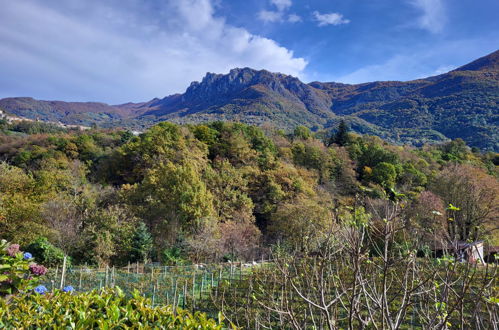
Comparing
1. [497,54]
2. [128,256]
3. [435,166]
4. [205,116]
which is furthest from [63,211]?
[497,54]

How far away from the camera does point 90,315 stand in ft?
7.06

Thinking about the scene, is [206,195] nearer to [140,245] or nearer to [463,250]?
[140,245]

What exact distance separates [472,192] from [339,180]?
9627 mm

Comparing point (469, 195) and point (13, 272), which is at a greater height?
point (13, 272)

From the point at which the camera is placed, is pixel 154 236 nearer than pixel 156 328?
No

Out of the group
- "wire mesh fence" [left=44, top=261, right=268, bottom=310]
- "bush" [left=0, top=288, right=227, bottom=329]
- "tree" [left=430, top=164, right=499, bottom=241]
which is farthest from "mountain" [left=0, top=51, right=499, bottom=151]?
"bush" [left=0, top=288, right=227, bottom=329]

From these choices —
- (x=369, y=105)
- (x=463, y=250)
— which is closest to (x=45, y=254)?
(x=463, y=250)

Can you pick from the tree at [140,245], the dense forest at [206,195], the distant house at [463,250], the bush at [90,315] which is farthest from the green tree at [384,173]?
the bush at [90,315]

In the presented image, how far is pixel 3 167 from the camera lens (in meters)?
15.4

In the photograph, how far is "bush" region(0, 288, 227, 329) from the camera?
6.70 feet

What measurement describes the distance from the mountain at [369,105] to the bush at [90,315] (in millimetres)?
59538

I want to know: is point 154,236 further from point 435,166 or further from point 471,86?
point 471,86

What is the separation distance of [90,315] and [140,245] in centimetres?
1132

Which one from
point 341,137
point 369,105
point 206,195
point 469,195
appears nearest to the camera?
point 206,195
